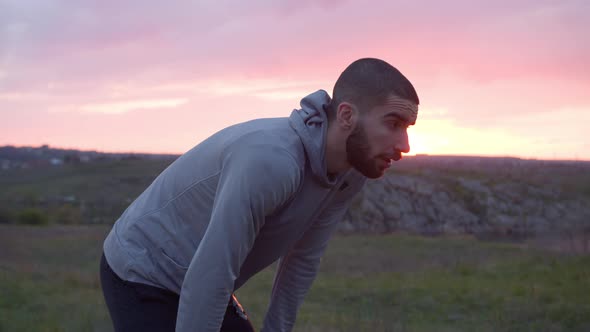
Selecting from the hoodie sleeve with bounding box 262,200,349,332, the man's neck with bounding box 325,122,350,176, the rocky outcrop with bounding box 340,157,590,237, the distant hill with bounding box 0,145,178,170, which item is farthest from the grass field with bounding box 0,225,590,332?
the distant hill with bounding box 0,145,178,170

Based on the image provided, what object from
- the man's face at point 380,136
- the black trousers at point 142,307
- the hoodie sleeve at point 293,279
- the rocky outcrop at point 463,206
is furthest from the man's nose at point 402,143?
the rocky outcrop at point 463,206

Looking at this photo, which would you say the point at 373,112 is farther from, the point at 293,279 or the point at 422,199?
the point at 422,199

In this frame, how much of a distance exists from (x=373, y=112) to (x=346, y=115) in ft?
0.28

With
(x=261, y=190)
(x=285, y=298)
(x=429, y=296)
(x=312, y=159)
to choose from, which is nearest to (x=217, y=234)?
(x=261, y=190)

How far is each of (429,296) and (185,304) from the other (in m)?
8.22

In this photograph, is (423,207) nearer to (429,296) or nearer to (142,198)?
(429,296)

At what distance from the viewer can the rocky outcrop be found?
40.1 m

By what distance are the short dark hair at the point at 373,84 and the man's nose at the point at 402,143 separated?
0.38 ft

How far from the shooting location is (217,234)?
2.02 metres

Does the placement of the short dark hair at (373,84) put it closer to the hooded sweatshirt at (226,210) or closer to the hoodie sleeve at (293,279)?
the hooded sweatshirt at (226,210)

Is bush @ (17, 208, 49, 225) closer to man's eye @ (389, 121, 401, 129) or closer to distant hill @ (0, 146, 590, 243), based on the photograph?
distant hill @ (0, 146, 590, 243)

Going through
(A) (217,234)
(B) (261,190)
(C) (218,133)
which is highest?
(C) (218,133)

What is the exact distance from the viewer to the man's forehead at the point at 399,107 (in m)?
2.21

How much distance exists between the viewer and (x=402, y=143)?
7.44 feet
